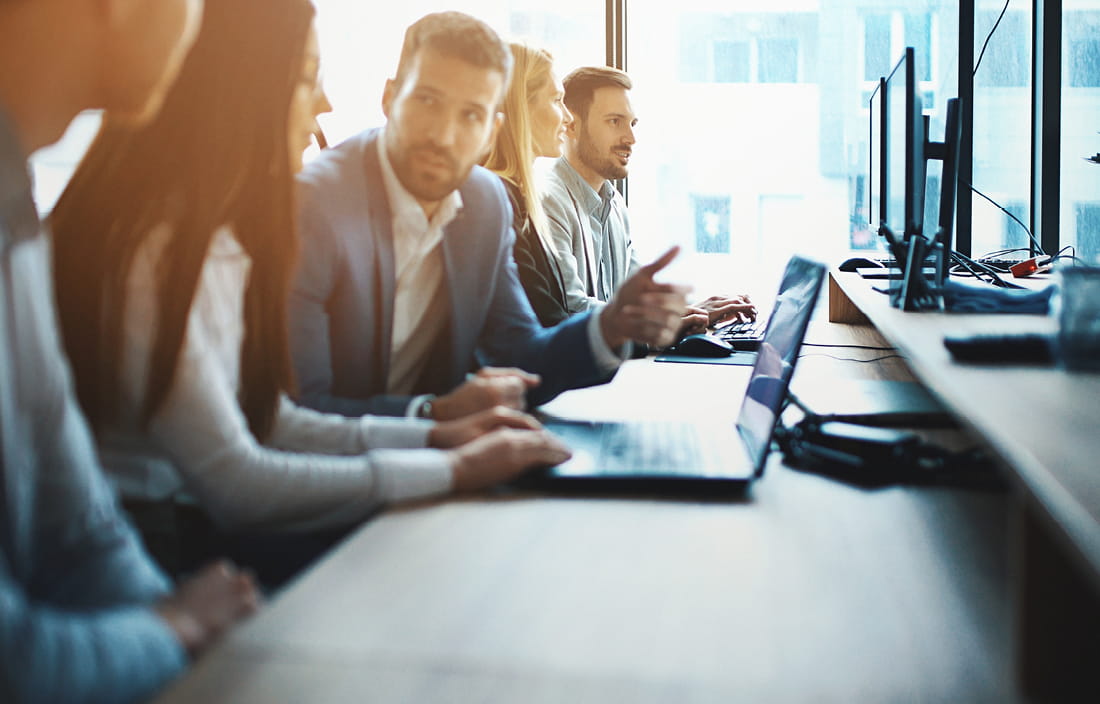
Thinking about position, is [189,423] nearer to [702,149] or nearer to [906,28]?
[702,149]

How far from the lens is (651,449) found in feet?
3.70

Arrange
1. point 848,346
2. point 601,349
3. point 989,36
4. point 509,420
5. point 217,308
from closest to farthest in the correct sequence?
1. point 217,308
2. point 509,420
3. point 601,349
4. point 848,346
5. point 989,36

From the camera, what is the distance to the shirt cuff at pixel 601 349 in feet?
4.44

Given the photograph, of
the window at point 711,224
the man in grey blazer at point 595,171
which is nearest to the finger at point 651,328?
the man in grey blazer at point 595,171

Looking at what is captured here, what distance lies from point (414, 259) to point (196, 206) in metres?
0.43

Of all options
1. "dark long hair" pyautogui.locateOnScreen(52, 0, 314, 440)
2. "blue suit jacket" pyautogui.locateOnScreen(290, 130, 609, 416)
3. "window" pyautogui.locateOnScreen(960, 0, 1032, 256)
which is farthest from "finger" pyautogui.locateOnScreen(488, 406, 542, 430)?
"window" pyautogui.locateOnScreen(960, 0, 1032, 256)

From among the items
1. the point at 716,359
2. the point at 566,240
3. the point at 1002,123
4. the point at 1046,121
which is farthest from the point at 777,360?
the point at 1002,123

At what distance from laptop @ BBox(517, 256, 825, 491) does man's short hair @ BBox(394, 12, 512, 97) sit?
46 centimetres

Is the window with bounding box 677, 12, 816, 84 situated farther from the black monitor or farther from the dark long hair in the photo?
the dark long hair

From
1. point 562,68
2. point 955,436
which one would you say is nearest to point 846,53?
point 562,68

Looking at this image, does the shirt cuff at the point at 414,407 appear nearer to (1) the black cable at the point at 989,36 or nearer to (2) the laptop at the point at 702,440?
(2) the laptop at the point at 702,440

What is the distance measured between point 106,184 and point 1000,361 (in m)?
0.98

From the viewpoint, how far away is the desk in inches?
22.9

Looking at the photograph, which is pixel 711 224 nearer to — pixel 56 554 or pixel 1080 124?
pixel 1080 124
